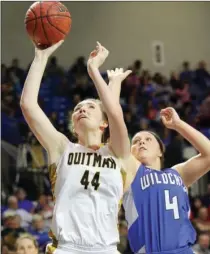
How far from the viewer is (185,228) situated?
12.5 feet

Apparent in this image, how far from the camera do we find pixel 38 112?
334 cm

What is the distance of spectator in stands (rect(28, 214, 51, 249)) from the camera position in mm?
7614

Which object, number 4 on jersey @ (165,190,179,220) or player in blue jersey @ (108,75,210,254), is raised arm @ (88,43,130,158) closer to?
player in blue jersey @ (108,75,210,254)

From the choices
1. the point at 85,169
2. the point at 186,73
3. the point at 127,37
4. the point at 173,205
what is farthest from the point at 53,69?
the point at 85,169

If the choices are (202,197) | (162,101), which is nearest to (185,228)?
(202,197)

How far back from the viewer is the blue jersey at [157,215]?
12.2ft

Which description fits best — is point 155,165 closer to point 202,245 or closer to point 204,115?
point 202,245

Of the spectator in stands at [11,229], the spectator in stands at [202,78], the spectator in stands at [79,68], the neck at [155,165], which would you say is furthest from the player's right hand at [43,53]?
the spectator in stands at [202,78]

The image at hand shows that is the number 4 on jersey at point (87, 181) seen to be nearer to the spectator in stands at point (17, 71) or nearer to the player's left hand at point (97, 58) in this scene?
the player's left hand at point (97, 58)

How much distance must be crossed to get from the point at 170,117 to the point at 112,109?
85cm

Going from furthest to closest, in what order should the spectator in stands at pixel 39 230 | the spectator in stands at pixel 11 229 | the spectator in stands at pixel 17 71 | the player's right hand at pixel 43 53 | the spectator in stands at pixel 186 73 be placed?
1. the spectator in stands at pixel 186 73
2. the spectator in stands at pixel 17 71
3. the spectator in stands at pixel 39 230
4. the spectator in stands at pixel 11 229
5. the player's right hand at pixel 43 53

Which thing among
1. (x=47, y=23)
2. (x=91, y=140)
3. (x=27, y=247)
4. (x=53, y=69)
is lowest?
(x=27, y=247)

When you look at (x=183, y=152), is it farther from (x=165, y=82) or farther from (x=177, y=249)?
(x=177, y=249)

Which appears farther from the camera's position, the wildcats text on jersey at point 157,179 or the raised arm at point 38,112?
the wildcats text on jersey at point 157,179
